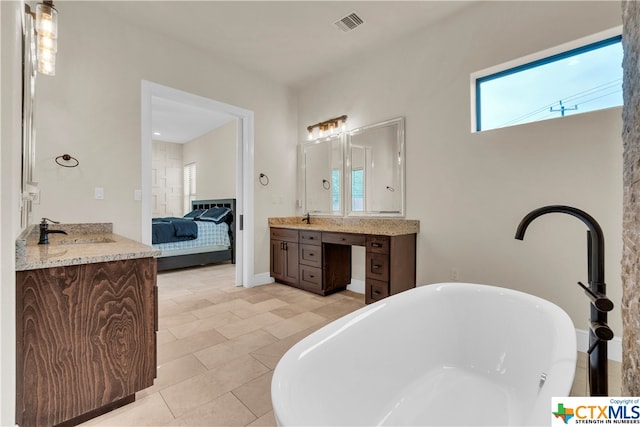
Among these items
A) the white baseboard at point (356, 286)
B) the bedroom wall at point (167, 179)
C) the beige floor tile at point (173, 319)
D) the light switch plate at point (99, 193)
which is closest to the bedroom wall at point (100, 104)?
the light switch plate at point (99, 193)

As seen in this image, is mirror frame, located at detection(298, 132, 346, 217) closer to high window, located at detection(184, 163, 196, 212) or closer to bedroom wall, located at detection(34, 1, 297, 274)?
bedroom wall, located at detection(34, 1, 297, 274)

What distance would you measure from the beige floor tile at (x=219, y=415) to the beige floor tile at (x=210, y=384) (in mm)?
45

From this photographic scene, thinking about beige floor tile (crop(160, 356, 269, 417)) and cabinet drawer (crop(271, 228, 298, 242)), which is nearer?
beige floor tile (crop(160, 356, 269, 417))

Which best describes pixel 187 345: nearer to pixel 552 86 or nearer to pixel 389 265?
pixel 389 265

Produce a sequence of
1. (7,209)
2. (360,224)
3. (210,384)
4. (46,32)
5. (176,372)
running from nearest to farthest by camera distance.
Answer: (7,209) < (46,32) < (210,384) < (176,372) < (360,224)

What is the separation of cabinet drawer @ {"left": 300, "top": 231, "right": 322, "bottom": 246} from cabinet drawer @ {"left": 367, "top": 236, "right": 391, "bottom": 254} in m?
0.72

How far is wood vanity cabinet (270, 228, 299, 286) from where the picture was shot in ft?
12.3

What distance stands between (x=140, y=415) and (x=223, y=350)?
0.72 meters

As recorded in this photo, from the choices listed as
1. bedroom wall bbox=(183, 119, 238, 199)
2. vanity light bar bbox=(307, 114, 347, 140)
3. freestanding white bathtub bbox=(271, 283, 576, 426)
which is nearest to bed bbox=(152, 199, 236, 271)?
bedroom wall bbox=(183, 119, 238, 199)

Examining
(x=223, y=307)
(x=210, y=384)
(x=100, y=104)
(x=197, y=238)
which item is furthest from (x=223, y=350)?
(x=197, y=238)

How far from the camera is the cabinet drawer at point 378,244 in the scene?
9.20 ft

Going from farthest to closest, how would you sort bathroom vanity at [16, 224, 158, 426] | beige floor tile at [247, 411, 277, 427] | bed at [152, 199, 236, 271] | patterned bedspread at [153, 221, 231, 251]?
patterned bedspread at [153, 221, 231, 251] → bed at [152, 199, 236, 271] → beige floor tile at [247, 411, 277, 427] → bathroom vanity at [16, 224, 158, 426]

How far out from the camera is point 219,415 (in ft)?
4.87

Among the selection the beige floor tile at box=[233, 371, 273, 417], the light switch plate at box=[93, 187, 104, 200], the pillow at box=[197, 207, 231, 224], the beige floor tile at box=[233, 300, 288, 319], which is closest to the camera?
the beige floor tile at box=[233, 371, 273, 417]
